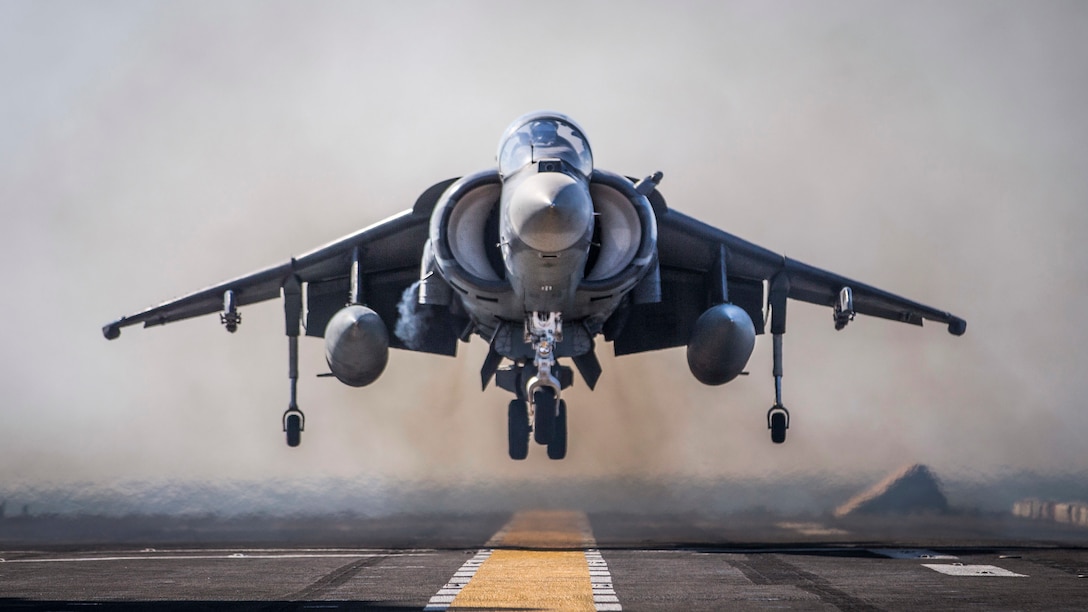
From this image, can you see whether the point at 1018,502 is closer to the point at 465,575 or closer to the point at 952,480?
the point at 952,480

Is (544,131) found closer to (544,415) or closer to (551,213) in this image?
(551,213)

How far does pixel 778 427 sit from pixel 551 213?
8.55 meters

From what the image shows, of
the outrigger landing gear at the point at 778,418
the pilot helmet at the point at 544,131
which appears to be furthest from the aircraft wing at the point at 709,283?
the pilot helmet at the point at 544,131

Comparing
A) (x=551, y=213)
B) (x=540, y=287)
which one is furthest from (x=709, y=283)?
(x=551, y=213)

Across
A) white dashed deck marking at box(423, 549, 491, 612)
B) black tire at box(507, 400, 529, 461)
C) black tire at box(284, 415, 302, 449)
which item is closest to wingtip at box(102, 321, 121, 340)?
black tire at box(284, 415, 302, 449)

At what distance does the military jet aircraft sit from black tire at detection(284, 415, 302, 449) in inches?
0.9

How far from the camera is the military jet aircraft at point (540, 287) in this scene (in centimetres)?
1802

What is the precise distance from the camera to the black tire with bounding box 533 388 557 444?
1992 cm

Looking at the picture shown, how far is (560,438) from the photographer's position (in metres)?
20.5

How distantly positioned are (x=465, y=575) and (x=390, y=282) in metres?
8.99

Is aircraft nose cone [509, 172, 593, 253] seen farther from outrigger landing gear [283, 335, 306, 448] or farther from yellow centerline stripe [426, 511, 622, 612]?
outrigger landing gear [283, 335, 306, 448]

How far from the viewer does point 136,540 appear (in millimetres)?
23172

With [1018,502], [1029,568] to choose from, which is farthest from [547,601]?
[1018,502]

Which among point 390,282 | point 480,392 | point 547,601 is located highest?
point 390,282
